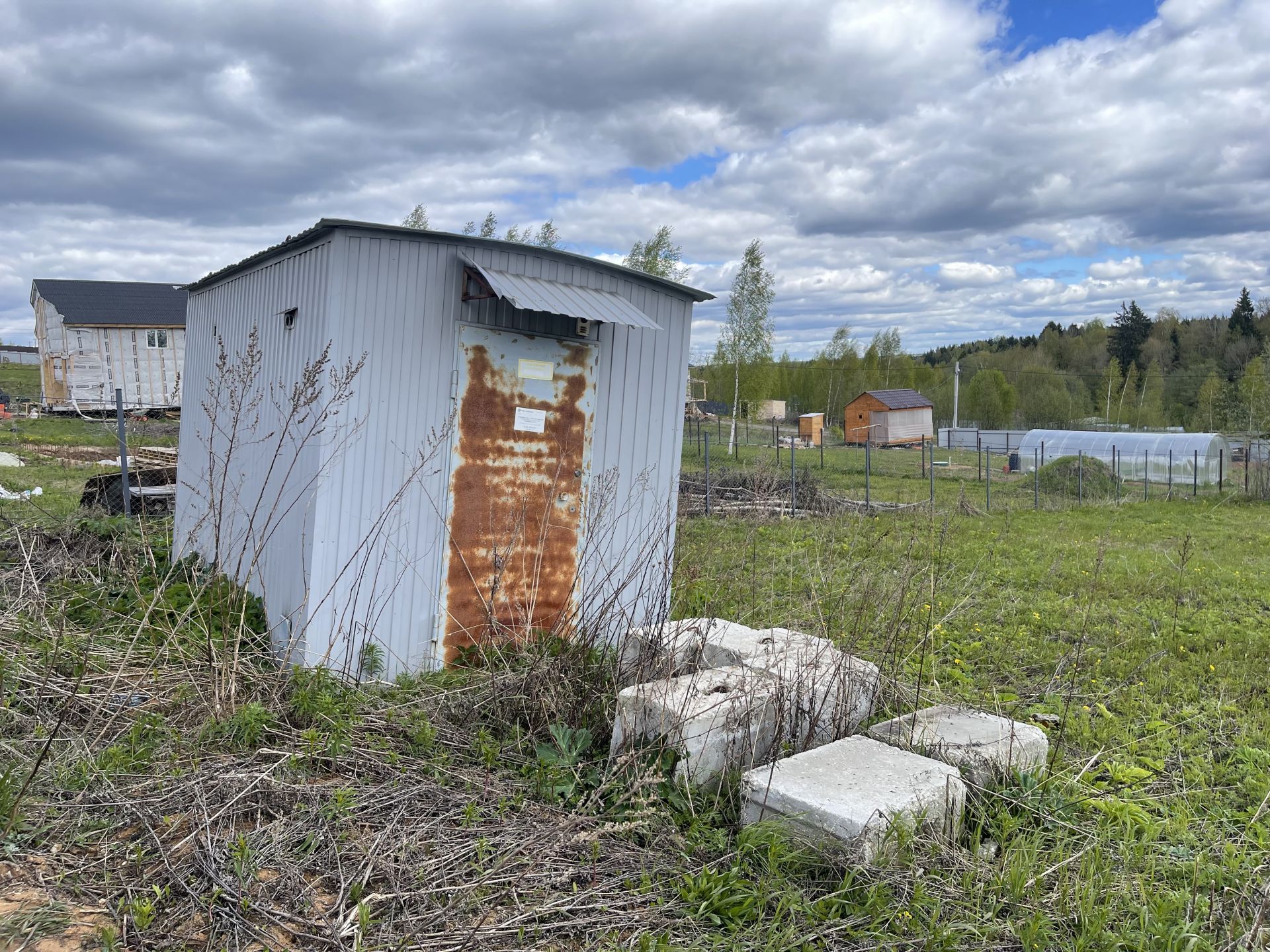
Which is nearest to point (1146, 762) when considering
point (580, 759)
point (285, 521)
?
point (580, 759)

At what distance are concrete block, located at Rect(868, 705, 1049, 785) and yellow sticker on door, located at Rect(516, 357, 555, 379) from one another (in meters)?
3.14

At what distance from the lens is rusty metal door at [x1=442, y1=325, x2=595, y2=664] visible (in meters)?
5.77

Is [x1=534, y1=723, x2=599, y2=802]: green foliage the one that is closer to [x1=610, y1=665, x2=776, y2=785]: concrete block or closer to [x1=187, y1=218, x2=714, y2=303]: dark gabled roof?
[x1=610, y1=665, x2=776, y2=785]: concrete block

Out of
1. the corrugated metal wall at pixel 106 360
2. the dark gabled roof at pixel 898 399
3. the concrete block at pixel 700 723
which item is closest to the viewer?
the concrete block at pixel 700 723

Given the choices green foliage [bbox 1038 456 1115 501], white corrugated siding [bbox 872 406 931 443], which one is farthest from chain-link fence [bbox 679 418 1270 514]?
white corrugated siding [bbox 872 406 931 443]

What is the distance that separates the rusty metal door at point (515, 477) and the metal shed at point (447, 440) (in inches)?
0.5

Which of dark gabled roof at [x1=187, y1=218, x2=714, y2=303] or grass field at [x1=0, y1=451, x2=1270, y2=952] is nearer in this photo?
grass field at [x1=0, y1=451, x2=1270, y2=952]

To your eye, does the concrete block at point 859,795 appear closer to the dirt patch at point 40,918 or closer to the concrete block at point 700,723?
the concrete block at point 700,723

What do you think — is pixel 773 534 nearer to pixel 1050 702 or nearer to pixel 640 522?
pixel 640 522

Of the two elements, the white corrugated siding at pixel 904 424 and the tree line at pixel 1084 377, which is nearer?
the white corrugated siding at pixel 904 424

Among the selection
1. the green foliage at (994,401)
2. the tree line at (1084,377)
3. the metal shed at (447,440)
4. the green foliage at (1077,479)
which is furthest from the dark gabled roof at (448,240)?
the green foliage at (994,401)

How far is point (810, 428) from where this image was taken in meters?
42.3

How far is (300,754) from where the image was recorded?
3441 mm

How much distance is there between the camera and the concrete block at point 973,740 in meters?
3.90
